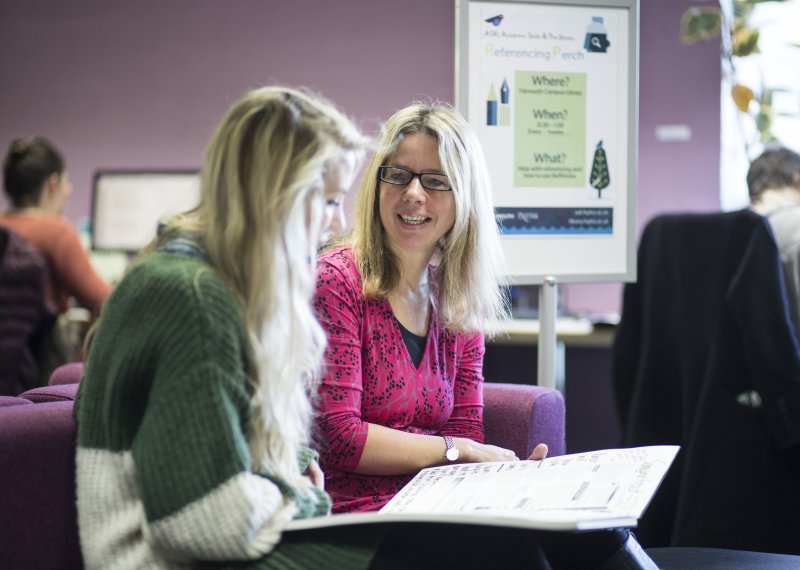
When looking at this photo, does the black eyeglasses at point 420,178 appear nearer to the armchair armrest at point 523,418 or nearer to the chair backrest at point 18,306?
the armchair armrest at point 523,418

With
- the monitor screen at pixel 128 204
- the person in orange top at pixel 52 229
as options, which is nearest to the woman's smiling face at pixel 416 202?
the person in orange top at pixel 52 229

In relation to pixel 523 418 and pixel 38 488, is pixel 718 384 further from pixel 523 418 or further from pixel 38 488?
pixel 38 488

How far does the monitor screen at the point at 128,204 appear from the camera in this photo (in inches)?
215

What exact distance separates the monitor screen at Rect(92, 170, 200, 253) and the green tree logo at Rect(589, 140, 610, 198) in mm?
3509

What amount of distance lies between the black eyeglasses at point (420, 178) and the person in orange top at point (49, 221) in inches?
62.5

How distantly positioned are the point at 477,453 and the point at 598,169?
92 centimetres

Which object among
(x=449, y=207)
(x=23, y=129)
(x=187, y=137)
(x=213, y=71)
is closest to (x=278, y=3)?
(x=213, y=71)

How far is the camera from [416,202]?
1846 millimetres

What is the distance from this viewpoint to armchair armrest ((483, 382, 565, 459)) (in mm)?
2016

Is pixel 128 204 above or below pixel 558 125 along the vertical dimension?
below

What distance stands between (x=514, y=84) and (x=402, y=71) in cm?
407

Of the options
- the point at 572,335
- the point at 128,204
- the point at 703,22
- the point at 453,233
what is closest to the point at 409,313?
the point at 453,233

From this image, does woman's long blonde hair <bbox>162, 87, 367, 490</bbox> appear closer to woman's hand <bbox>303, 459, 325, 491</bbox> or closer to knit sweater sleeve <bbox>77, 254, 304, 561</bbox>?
knit sweater sleeve <bbox>77, 254, 304, 561</bbox>

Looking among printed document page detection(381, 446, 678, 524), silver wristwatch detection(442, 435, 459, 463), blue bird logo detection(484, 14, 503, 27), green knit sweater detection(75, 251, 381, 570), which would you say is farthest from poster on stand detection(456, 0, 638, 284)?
green knit sweater detection(75, 251, 381, 570)
